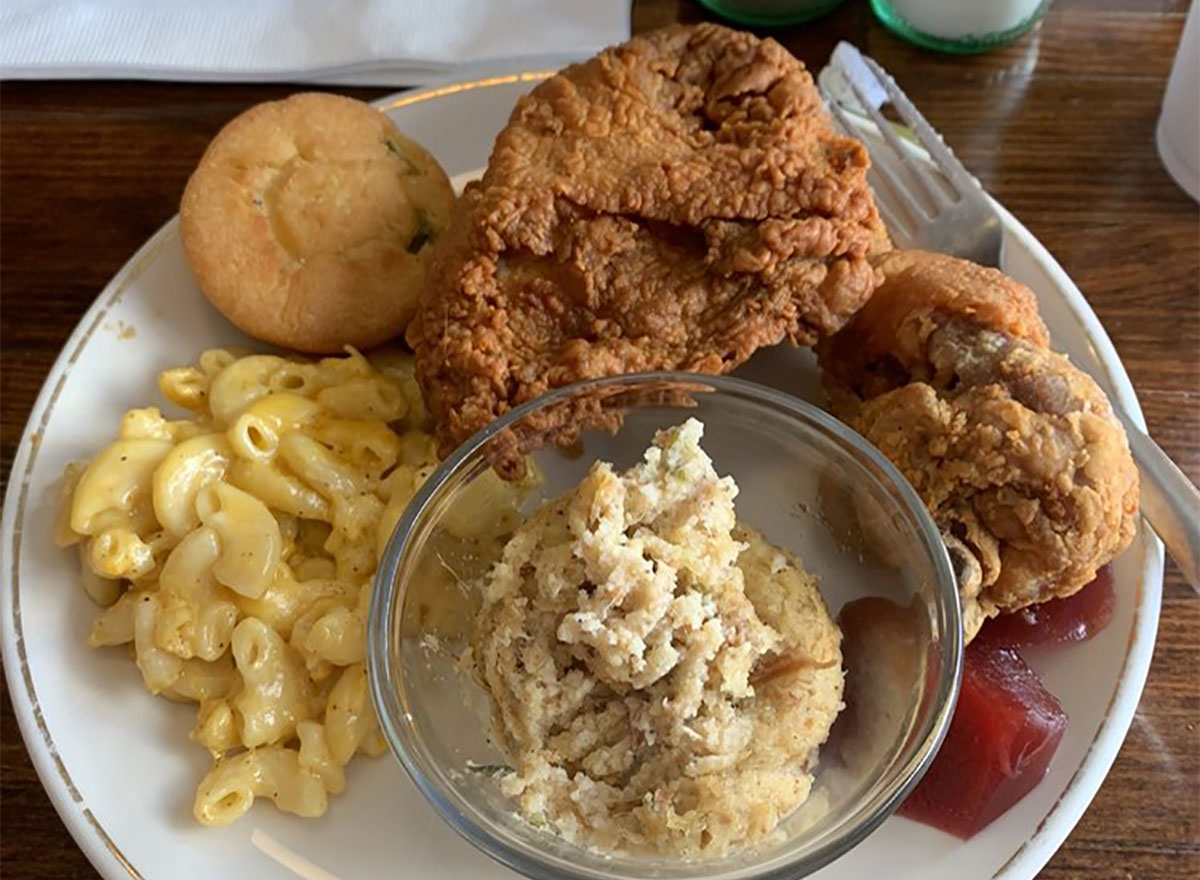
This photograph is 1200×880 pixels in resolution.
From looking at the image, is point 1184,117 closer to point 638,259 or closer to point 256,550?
point 638,259

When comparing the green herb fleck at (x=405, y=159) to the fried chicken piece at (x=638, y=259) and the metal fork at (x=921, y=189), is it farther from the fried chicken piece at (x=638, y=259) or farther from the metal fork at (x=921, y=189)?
the metal fork at (x=921, y=189)

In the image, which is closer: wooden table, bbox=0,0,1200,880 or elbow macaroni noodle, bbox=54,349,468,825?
elbow macaroni noodle, bbox=54,349,468,825

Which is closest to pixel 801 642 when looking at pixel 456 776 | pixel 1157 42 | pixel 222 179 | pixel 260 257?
pixel 456 776

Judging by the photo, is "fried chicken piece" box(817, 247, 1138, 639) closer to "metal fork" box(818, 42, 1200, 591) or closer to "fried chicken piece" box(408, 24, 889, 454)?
"fried chicken piece" box(408, 24, 889, 454)

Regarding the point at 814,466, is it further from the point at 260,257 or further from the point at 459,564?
the point at 260,257

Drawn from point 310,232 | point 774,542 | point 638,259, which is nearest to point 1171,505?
point 774,542

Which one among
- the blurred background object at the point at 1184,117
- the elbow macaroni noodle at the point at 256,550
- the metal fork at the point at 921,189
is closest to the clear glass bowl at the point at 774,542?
the elbow macaroni noodle at the point at 256,550

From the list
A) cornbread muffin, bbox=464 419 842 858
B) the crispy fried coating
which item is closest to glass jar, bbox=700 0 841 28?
the crispy fried coating
